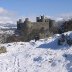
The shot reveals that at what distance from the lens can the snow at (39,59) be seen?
1472 centimetres

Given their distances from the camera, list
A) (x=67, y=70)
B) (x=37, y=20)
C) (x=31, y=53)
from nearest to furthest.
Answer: (x=67, y=70)
(x=31, y=53)
(x=37, y=20)

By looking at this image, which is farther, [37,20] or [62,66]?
[37,20]

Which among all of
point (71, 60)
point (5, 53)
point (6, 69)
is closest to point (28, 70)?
point (6, 69)

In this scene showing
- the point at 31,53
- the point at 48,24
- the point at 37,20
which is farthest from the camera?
the point at 37,20

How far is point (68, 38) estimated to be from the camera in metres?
19.3

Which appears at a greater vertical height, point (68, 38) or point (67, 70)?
point (68, 38)

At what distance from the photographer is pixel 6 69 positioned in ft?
49.2

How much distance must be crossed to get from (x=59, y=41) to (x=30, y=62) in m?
4.08

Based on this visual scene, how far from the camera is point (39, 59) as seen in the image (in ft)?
53.0

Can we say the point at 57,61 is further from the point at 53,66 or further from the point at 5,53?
the point at 5,53

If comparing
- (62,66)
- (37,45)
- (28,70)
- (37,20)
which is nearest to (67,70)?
(62,66)

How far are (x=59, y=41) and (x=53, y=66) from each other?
4616 mm

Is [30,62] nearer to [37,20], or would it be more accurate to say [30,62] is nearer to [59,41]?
[59,41]

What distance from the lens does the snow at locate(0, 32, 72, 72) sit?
580 inches
